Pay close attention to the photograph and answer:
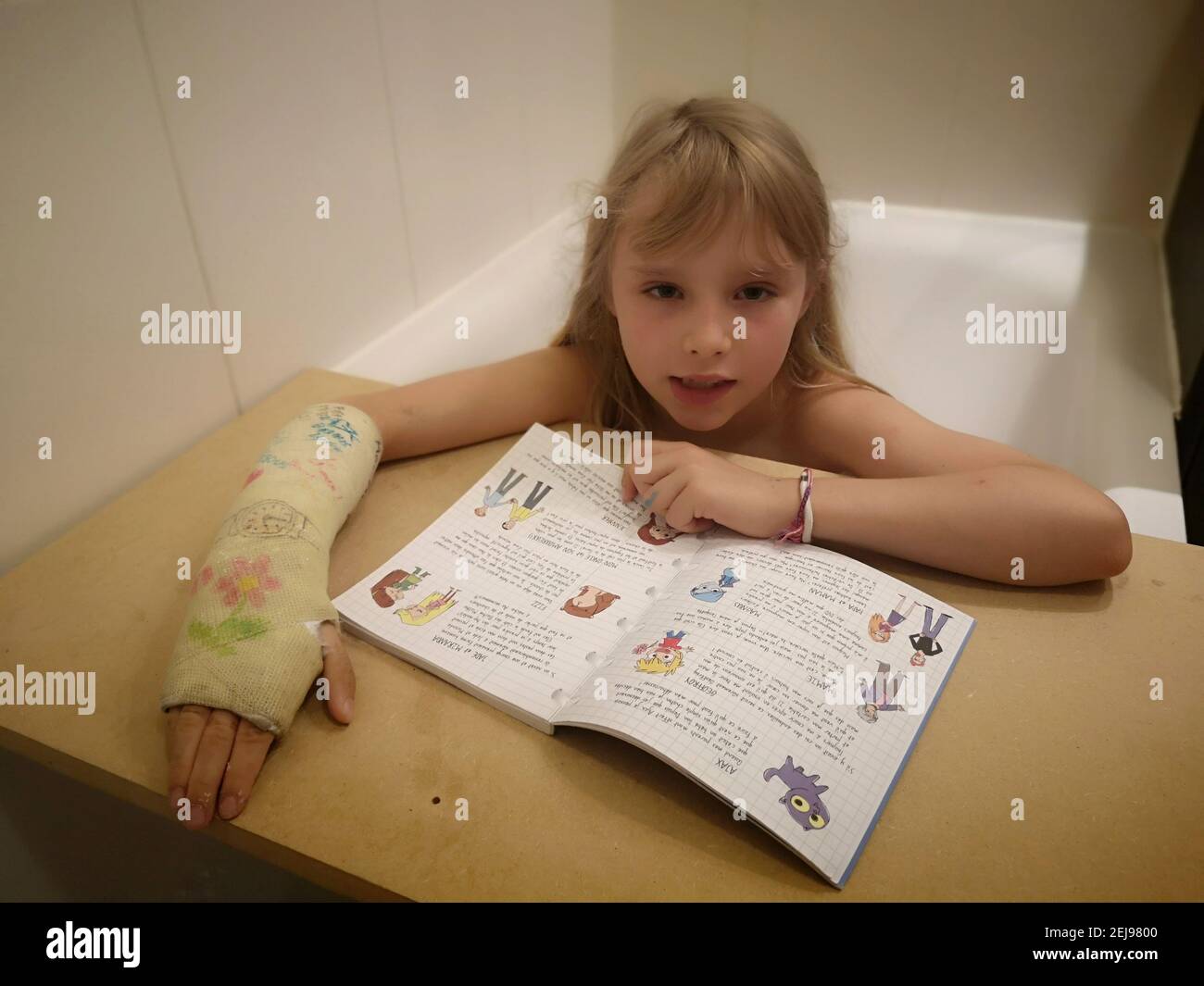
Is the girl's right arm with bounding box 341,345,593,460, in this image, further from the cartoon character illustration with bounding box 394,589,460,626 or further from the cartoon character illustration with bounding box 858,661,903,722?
the cartoon character illustration with bounding box 858,661,903,722

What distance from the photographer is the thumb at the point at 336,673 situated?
1.56ft

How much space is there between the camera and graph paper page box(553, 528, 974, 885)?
0.42m

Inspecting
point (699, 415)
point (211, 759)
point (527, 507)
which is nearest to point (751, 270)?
point (699, 415)

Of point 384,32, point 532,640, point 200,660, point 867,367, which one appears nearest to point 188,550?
point 200,660

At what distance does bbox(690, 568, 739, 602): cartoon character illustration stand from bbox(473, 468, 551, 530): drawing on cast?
152 millimetres

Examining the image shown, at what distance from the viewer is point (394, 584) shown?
56 centimetres

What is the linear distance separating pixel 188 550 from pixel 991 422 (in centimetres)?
104

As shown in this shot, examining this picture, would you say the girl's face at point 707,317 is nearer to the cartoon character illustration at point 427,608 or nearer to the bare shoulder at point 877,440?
the bare shoulder at point 877,440

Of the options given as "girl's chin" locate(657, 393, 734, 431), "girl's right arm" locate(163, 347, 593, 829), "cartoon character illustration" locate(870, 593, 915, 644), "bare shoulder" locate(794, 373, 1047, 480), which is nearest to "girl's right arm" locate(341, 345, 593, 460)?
"girl's right arm" locate(163, 347, 593, 829)

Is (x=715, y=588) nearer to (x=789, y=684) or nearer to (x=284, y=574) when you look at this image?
(x=789, y=684)

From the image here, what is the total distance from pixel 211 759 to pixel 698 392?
44cm

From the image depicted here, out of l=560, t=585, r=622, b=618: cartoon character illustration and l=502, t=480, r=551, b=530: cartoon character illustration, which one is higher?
l=502, t=480, r=551, b=530: cartoon character illustration

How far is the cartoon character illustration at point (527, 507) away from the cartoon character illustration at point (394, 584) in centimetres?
8
